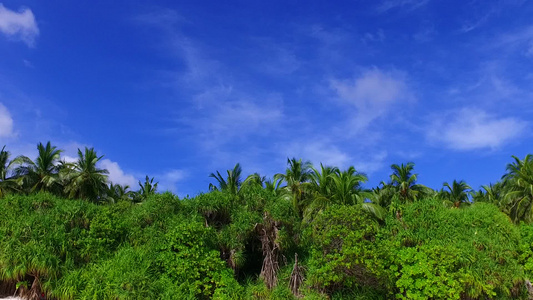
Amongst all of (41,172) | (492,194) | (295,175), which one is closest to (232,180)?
(295,175)

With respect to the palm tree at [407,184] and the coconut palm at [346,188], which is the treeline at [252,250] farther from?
the palm tree at [407,184]

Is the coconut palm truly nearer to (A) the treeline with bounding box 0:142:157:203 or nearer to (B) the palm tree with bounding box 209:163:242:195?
Answer: (B) the palm tree with bounding box 209:163:242:195

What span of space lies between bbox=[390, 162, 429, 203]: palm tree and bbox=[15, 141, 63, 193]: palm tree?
30619 mm

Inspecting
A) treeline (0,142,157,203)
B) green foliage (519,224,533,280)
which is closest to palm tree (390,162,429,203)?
green foliage (519,224,533,280)

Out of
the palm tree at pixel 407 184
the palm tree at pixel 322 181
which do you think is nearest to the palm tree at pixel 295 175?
the palm tree at pixel 322 181

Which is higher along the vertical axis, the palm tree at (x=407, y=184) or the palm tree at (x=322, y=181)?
the palm tree at (x=407, y=184)

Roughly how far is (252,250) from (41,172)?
2422cm

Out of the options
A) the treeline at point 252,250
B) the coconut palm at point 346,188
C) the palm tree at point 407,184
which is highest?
the palm tree at point 407,184

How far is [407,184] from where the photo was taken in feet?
127

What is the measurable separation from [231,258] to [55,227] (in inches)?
351

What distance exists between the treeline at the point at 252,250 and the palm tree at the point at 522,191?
1450 cm

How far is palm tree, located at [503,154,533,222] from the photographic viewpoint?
3731 cm

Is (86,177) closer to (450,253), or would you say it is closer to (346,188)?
(346,188)

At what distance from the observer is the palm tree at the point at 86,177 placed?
130 ft
